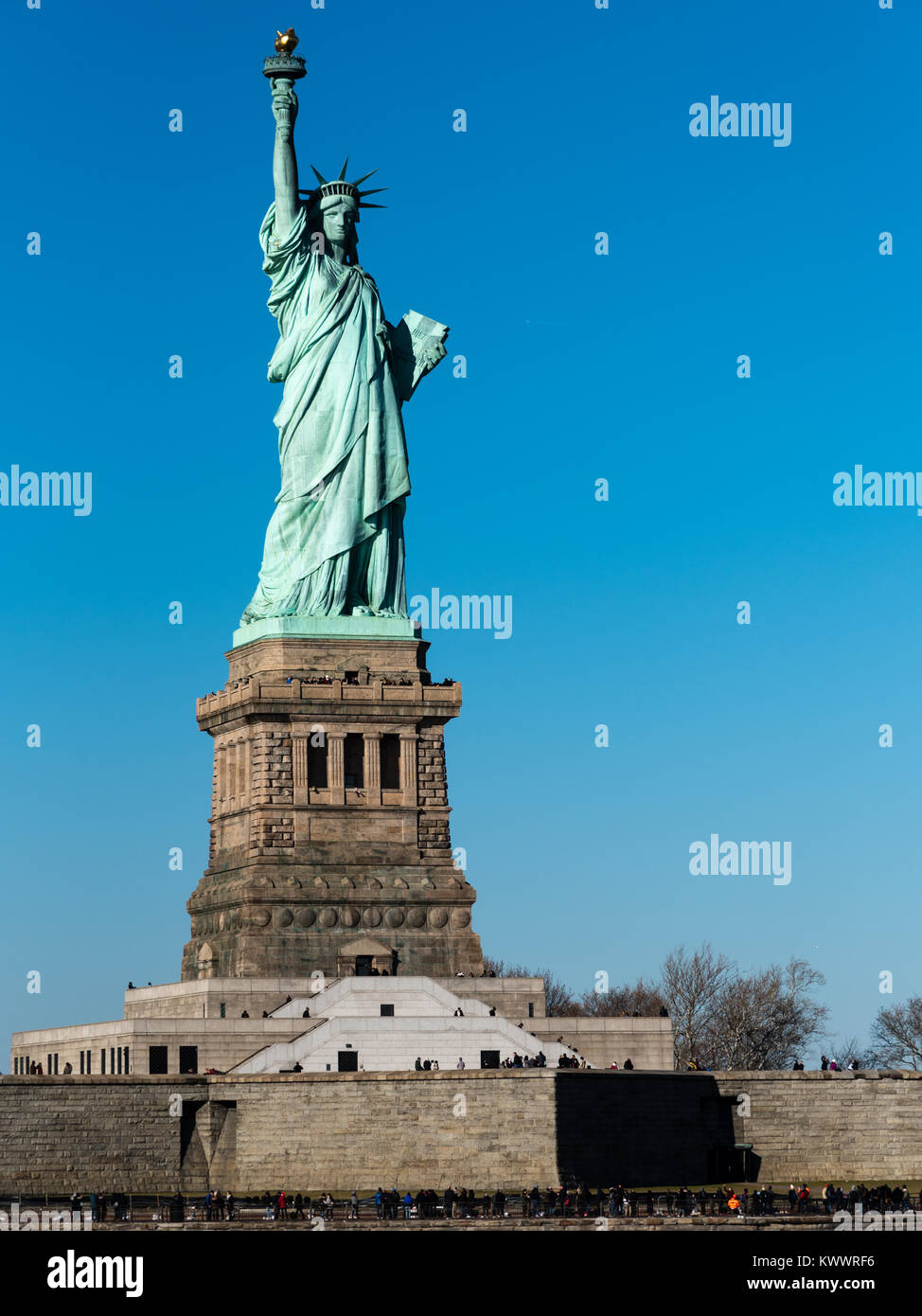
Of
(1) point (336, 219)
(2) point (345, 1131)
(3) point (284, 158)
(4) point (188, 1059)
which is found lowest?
(2) point (345, 1131)

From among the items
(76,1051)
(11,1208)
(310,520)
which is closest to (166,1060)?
(76,1051)

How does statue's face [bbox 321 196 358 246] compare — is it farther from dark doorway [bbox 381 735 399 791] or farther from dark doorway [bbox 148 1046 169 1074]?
dark doorway [bbox 148 1046 169 1074]

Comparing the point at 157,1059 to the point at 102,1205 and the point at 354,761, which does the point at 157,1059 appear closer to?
the point at 102,1205

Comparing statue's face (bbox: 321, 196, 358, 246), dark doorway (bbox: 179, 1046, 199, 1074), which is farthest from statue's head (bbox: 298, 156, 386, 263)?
dark doorway (bbox: 179, 1046, 199, 1074)

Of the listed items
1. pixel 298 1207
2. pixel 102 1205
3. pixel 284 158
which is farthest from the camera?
pixel 284 158

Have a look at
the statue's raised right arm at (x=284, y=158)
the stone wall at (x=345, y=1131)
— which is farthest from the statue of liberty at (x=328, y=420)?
the stone wall at (x=345, y=1131)

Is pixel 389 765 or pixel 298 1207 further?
pixel 389 765

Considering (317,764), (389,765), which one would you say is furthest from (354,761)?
(317,764)

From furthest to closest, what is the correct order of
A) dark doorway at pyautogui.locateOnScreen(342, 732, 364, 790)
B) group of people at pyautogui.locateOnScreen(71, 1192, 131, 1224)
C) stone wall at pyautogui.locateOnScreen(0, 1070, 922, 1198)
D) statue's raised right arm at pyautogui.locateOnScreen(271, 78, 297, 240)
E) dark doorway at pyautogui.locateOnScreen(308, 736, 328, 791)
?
statue's raised right arm at pyautogui.locateOnScreen(271, 78, 297, 240), dark doorway at pyautogui.locateOnScreen(342, 732, 364, 790), dark doorway at pyautogui.locateOnScreen(308, 736, 328, 791), stone wall at pyautogui.locateOnScreen(0, 1070, 922, 1198), group of people at pyautogui.locateOnScreen(71, 1192, 131, 1224)
